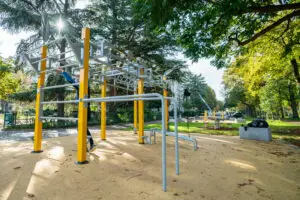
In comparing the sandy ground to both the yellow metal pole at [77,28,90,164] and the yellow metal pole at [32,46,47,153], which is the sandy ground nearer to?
the yellow metal pole at [77,28,90,164]

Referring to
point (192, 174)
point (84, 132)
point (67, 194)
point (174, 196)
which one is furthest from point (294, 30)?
point (67, 194)

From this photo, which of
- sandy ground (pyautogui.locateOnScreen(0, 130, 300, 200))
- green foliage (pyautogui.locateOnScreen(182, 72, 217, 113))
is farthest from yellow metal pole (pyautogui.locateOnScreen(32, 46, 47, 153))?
green foliage (pyautogui.locateOnScreen(182, 72, 217, 113))

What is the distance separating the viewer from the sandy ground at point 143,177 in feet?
6.00

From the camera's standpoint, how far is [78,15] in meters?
11.3

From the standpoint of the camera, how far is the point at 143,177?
2.33 metres

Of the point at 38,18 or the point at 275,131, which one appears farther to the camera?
the point at 38,18

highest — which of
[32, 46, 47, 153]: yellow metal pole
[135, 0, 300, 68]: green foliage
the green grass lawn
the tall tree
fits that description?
the tall tree

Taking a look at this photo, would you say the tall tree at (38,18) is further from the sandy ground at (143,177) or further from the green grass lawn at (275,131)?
the green grass lawn at (275,131)

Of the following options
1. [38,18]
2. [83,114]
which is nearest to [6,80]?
[38,18]

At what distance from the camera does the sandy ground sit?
6.00ft

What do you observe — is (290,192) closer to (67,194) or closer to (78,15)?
(67,194)

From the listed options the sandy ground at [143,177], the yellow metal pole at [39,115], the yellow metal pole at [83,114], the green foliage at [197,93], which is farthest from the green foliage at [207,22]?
the green foliage at [197,93]

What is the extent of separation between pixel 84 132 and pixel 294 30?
27.3 ft

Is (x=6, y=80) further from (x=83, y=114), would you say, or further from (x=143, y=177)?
(x=143, y=177)
